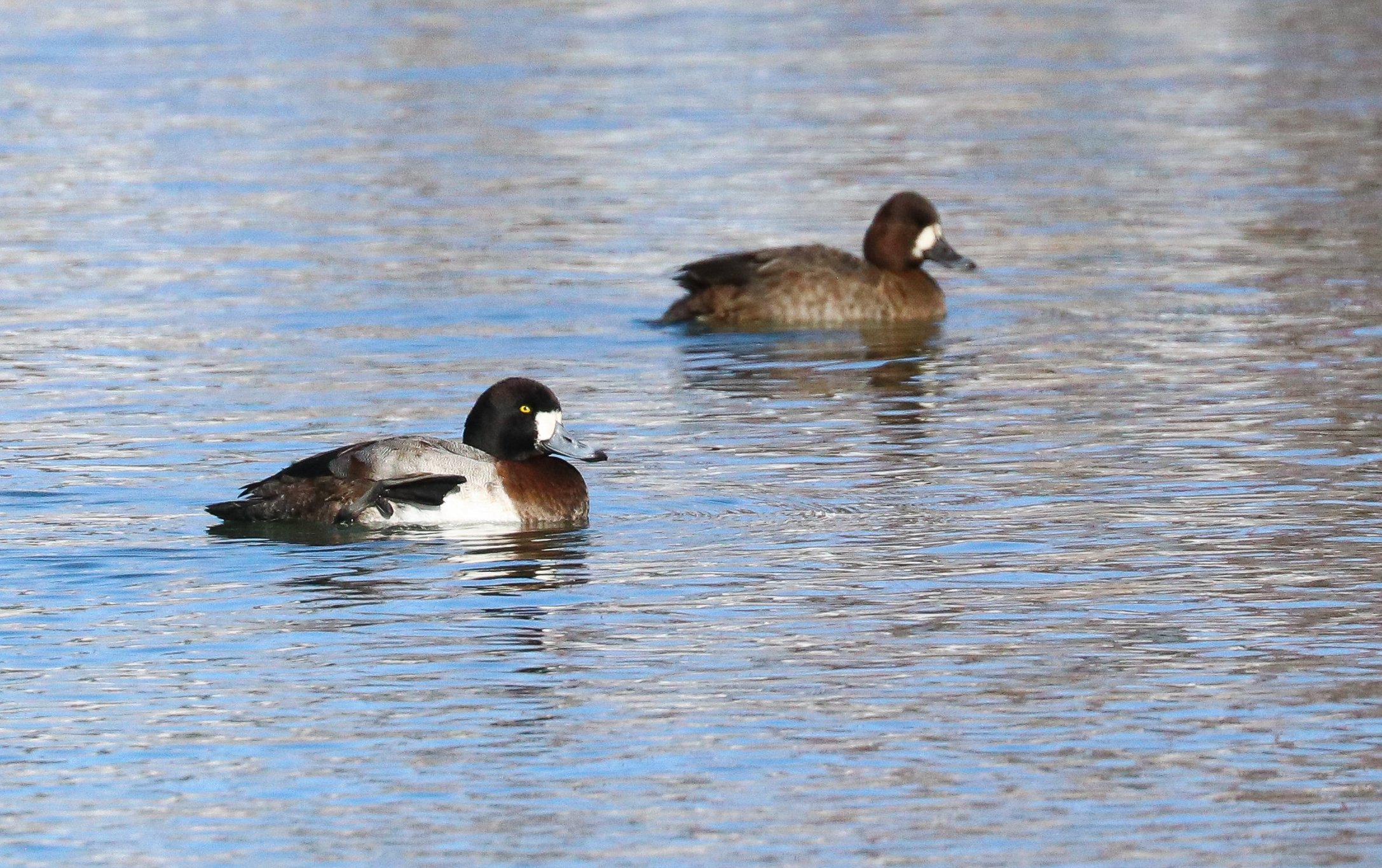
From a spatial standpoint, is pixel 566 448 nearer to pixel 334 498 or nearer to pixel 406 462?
pixel 406 462

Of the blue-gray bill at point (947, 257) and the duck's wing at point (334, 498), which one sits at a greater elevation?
the blue-gray bill at point (947, 257)

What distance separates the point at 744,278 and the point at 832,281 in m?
0.72

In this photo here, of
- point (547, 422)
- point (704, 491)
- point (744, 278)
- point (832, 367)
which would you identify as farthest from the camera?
point (744, 278)

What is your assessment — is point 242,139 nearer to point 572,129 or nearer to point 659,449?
point 572,129

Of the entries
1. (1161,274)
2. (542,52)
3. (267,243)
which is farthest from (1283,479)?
(542,52)

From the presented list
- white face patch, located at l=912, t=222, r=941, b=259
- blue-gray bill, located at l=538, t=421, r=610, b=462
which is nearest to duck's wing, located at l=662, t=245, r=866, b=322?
white face patch, located at l=912, t=222, r=941, b=259

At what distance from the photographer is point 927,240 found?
1991cm

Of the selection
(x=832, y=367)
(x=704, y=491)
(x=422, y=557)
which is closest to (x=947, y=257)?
(x=832, y=367)

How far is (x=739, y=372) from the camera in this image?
1745 centimetres

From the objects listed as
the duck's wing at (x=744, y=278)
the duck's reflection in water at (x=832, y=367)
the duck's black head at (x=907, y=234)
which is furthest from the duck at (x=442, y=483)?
the duck's black head at (x=907, y=234)

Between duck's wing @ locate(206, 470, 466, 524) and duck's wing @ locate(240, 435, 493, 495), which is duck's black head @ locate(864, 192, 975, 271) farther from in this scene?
duck's wing @ locate(206, 470, 466, 524)

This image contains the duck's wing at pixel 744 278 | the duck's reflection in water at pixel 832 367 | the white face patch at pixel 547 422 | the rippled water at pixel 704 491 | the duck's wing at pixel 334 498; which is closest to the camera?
the rippled water at pixel 704 491

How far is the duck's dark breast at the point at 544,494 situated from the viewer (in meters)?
12.4

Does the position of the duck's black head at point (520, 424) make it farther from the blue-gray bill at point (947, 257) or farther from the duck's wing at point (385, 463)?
the blue-gray bill at point (947, 257)
